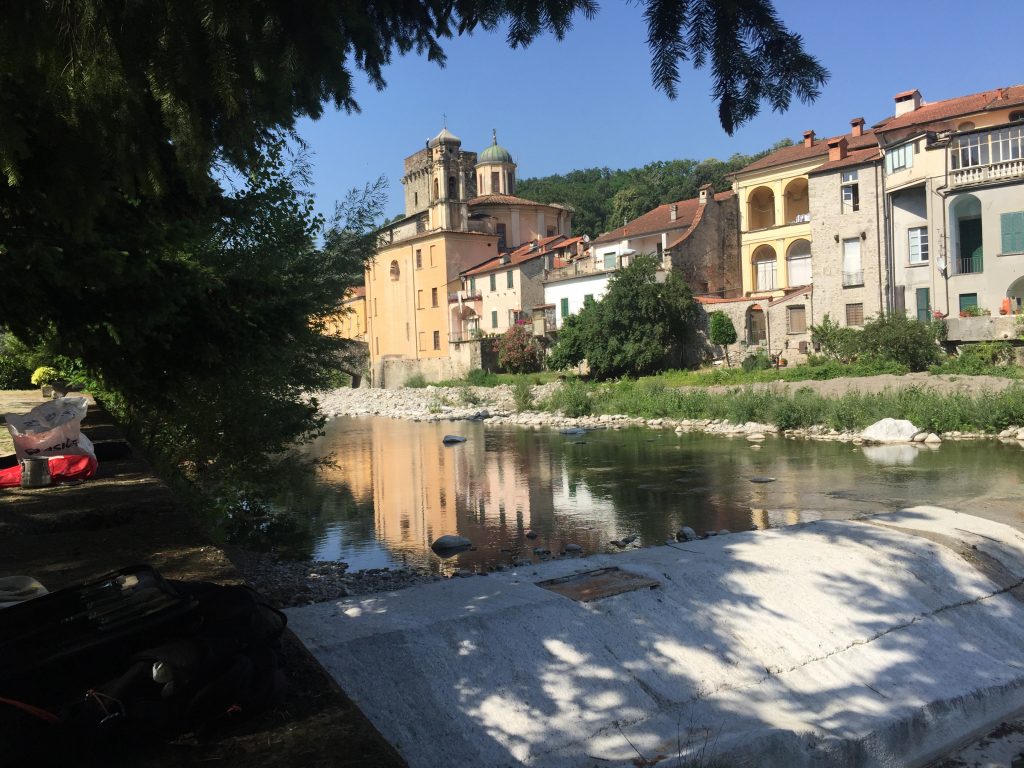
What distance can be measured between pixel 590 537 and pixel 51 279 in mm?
9122

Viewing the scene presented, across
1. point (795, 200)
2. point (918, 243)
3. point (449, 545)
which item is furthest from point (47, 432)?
point (795, 200)

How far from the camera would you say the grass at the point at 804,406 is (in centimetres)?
2106

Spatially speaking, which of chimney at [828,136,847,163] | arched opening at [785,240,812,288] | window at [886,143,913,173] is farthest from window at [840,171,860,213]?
arched opening at [785,240,812,288]

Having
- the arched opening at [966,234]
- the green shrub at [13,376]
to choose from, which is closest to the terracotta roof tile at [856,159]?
the arched opening at [966,234]

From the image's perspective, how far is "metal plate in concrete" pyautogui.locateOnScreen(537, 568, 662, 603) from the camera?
576 centimetres

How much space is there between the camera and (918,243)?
3066 centimetres

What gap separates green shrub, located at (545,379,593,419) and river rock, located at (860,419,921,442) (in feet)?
37.5

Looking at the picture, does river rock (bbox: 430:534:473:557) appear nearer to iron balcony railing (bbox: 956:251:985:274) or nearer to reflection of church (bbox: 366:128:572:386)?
iron balcony railing (bbox: 956:251:985:274)

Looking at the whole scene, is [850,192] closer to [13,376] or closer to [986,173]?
[986,173]

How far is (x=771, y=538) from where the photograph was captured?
7441mm

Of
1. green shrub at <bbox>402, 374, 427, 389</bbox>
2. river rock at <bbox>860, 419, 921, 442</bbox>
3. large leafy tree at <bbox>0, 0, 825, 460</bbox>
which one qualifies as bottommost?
river rock at <bbox>860, 419, 921, 442</bbox>

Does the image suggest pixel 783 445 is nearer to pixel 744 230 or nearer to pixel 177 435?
pixel 177 435

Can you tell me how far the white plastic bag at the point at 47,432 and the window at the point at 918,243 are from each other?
3029 cm

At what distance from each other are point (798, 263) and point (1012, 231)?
1231cm
